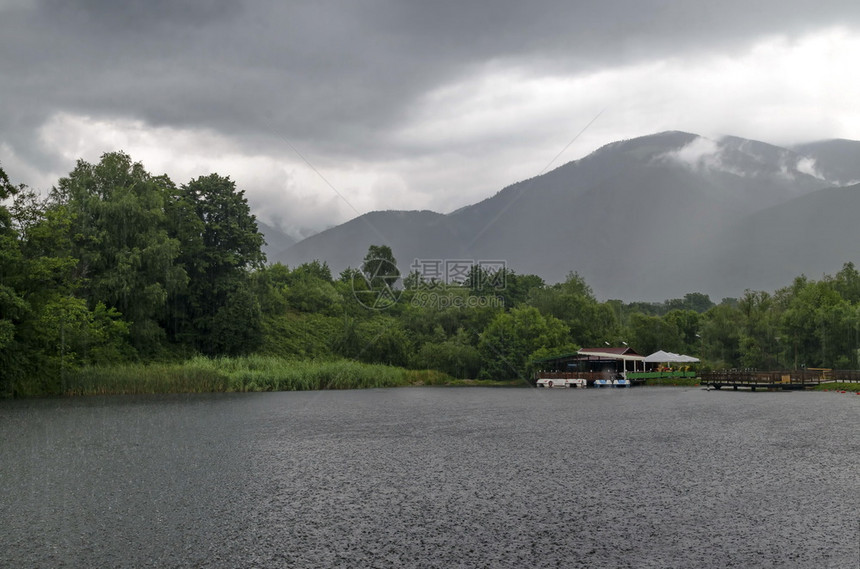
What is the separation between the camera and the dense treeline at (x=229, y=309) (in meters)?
40.5

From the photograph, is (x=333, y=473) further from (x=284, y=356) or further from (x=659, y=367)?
(x=659, y=367)

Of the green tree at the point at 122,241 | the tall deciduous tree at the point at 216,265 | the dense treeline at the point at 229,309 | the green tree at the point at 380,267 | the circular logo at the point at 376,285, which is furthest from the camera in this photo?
the green tree at the point at 380,267

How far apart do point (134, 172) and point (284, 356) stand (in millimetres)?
22403

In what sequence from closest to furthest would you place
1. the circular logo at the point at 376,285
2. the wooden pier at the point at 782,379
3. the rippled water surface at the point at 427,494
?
1. the rippled water surface at the point at 427,494
2. the wooden pier at the point at 782,379
3. the circular logo at the point at 376,285

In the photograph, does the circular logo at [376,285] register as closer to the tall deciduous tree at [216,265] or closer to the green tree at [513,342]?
the green tree at [513,342]

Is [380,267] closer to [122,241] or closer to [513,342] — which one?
[513,342]

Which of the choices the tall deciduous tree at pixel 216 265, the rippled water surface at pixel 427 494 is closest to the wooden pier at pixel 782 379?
the rippled water surface at pixel 427 494

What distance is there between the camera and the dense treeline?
40469mm

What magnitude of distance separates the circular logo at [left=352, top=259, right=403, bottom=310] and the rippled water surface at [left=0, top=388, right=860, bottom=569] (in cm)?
6804

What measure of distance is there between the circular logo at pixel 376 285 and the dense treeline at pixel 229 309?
626 millimetres

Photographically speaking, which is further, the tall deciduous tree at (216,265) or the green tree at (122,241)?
the tall deciduous tree at (216,265)

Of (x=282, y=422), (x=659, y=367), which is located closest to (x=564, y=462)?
(x=282, y=422)

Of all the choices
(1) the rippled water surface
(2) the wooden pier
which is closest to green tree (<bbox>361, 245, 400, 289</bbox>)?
(2) the wooden pier

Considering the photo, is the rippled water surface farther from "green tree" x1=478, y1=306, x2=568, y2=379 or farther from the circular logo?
the circular logo
